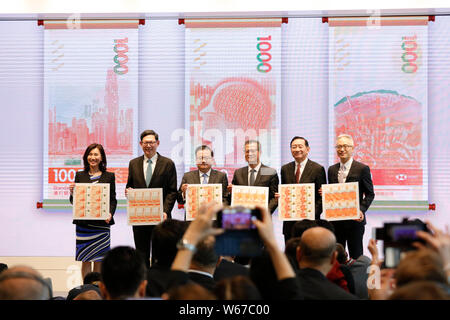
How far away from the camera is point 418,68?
22.3 feet

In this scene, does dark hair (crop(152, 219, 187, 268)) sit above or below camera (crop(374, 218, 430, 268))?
below

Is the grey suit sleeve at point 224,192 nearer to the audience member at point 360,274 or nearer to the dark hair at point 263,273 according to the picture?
the audience member at point 360,274

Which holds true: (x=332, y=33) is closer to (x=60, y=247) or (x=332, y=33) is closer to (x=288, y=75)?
(x=288, y=75)

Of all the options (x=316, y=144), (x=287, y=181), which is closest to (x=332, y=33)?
(x=316, y=144)

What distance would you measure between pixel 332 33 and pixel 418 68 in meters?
1.21

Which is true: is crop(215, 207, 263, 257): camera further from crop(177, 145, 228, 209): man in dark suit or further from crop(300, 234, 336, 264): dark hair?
crop(177, 145, 228, 209): man in dark suit

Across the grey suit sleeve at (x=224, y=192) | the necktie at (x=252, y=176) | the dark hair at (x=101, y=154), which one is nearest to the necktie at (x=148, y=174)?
the dark hair at (x=101, y=154)

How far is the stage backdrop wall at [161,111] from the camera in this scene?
683 centimetres

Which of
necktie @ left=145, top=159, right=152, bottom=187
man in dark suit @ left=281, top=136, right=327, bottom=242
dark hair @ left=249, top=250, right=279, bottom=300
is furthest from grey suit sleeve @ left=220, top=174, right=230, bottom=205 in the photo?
dark hair @ left=249, top=250, right=279, bottom=300

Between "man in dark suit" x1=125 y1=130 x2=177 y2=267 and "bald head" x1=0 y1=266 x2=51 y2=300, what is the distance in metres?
3.62

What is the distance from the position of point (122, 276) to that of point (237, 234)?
0.45m

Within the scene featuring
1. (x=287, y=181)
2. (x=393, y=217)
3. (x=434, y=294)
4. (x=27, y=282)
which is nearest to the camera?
(x=434, y=294)

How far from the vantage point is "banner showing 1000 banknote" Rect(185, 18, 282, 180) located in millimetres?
6898

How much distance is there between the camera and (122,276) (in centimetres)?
193
